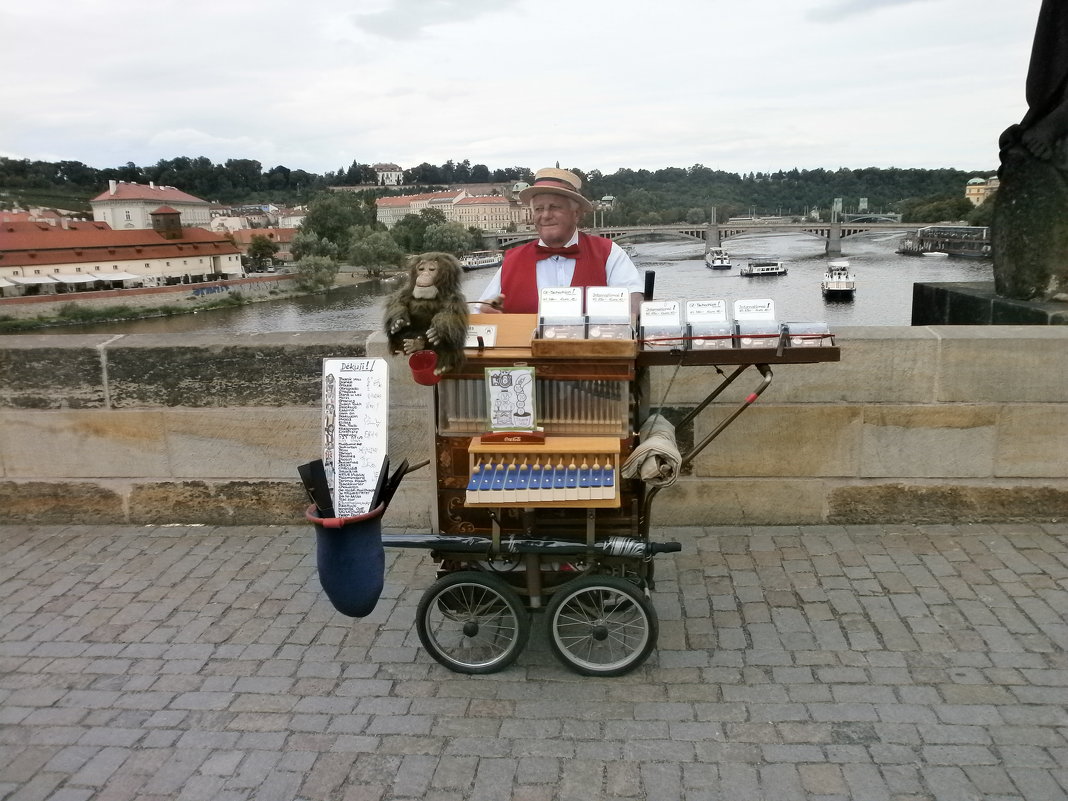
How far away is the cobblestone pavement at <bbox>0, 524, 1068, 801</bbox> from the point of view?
262cm

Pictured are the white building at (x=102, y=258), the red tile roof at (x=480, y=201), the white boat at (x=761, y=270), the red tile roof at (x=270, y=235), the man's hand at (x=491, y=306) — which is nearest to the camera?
the man's hand at (x=491, y=306)

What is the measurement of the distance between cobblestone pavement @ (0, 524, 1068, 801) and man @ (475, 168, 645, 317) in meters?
1.40

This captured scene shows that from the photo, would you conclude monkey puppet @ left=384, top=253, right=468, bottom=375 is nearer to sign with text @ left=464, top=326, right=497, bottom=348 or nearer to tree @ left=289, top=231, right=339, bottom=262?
sign with text @ left=464, top=326, right=497, bottom=348

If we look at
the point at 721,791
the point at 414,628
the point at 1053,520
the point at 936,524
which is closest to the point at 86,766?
the point at 414,628

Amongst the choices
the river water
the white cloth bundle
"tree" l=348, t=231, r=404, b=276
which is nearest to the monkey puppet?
the white cloth bundle

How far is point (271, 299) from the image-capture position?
76.1 metres

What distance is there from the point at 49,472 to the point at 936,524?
4873mm

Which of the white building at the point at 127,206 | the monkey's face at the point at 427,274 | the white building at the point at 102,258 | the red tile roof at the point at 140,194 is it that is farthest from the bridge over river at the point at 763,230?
the red tile roof at the point at 140,194

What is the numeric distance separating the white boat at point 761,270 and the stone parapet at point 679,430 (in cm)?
4922

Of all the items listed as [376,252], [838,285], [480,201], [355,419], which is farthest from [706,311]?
[480,201]

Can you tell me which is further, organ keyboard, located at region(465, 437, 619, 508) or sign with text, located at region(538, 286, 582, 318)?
sign with text, located at region(538, 286, 582, 318)

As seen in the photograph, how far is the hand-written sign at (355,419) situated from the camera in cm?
313

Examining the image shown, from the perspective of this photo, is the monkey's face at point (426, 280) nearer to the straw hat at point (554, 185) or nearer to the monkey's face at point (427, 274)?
the monkey's face at point (427, 274)

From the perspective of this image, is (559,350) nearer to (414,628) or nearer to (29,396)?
(414,628)
